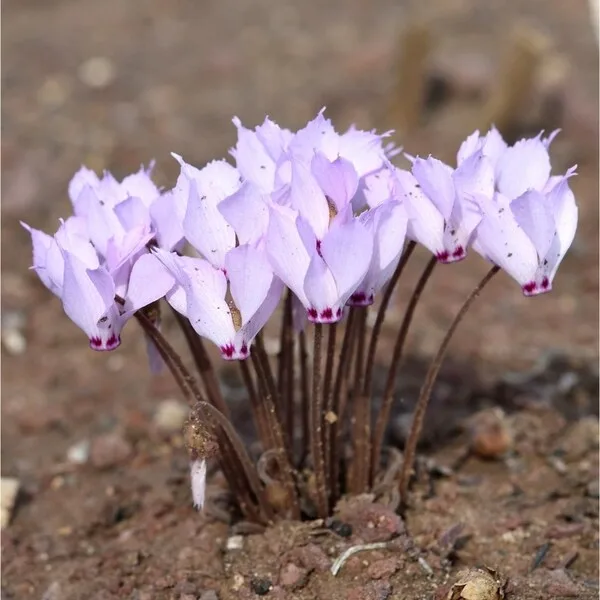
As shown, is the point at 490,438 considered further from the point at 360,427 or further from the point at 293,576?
the point at 293,576

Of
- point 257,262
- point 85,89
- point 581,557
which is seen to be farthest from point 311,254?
point 85,89

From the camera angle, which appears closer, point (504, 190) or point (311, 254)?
point (311, 254)

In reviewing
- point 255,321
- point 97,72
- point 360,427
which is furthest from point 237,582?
point 97,72

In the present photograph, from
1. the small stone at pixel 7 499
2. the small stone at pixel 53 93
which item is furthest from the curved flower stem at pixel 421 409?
the small stone at pixel 53 93

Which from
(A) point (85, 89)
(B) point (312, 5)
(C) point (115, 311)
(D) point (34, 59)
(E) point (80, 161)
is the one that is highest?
(B) point (312, 5)

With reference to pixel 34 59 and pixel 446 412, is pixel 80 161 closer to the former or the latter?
pixel 34 59

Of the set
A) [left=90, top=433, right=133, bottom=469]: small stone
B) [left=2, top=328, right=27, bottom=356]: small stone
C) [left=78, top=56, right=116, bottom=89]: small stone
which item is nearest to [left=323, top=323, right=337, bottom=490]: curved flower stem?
[left=90, top=433, right=133, bottom=469]: small stone

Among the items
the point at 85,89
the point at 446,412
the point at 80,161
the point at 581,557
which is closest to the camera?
the point at 581,557
